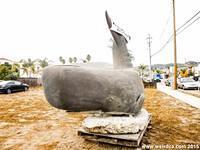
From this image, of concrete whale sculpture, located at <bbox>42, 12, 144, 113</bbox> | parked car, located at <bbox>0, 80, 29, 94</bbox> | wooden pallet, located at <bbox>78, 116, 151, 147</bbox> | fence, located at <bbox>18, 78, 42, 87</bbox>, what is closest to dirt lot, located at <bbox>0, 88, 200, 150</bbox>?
wooden pallet, located at <bbox>78, 116, 151, 147</bbox>

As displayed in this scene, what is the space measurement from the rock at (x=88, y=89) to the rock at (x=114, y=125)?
8.4 inches

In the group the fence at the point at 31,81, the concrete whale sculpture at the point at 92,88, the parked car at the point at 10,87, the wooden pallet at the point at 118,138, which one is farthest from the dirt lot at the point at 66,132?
the fence at the point at 31,81

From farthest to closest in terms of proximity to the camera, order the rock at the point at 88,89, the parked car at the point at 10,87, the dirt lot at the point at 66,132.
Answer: the parked car at the point at 10,87 < the dirt lot at the point at 66,132 < the rock at the point at 88,89

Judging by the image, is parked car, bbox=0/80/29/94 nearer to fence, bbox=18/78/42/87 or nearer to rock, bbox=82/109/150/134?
fence, bbox=18/78/42/87

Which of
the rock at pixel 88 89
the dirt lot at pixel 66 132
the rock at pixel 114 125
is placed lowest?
the dirt lot at pixel 66 132

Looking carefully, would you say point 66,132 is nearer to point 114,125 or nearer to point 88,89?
point 114,125

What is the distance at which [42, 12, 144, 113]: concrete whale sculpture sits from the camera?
337 centimetres

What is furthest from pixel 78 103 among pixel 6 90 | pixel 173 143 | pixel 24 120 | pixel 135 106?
pixel 6 90

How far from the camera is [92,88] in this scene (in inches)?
140

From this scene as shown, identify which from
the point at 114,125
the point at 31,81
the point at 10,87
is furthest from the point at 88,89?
the point at 31,81

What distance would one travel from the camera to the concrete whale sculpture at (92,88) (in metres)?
3.37

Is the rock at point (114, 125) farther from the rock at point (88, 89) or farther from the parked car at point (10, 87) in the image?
the parked car at point (10, 87)

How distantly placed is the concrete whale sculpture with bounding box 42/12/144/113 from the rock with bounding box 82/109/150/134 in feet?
0.69

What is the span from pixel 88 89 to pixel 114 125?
2.98 ft
